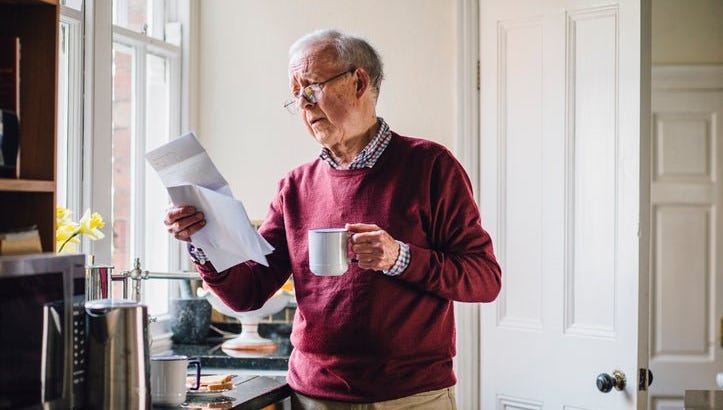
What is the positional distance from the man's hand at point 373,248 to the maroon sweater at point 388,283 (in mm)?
82

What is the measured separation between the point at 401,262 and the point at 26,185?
78 cm

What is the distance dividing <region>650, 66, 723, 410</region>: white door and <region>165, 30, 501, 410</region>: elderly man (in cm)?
220

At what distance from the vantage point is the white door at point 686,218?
4.05 meters

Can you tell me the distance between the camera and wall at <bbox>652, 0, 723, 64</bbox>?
406cm

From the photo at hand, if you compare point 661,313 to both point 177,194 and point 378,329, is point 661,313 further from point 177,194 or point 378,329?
point 177,194

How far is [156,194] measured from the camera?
11.0ft

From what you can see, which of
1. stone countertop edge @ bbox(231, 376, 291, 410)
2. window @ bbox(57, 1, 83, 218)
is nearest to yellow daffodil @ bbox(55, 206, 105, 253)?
window @ bbox(57, 1, 83, 218)

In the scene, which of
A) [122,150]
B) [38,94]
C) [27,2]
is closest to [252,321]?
[122,150]

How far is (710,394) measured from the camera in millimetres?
2312

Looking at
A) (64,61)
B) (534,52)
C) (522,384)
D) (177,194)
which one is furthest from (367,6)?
(177,194)

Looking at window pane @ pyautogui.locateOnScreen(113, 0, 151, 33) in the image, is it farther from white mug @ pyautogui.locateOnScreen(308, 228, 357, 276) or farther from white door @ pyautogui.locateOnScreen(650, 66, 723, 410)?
white door @ pyautogui.locateOnScreen(650, 66, 723, 410)

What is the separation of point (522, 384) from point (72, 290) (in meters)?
1.79

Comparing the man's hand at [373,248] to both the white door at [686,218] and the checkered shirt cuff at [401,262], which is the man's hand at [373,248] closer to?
the checkered shirt cuff at [401,262]

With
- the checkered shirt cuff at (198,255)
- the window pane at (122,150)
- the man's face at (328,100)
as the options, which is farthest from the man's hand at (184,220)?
the window pane at (122,150)
